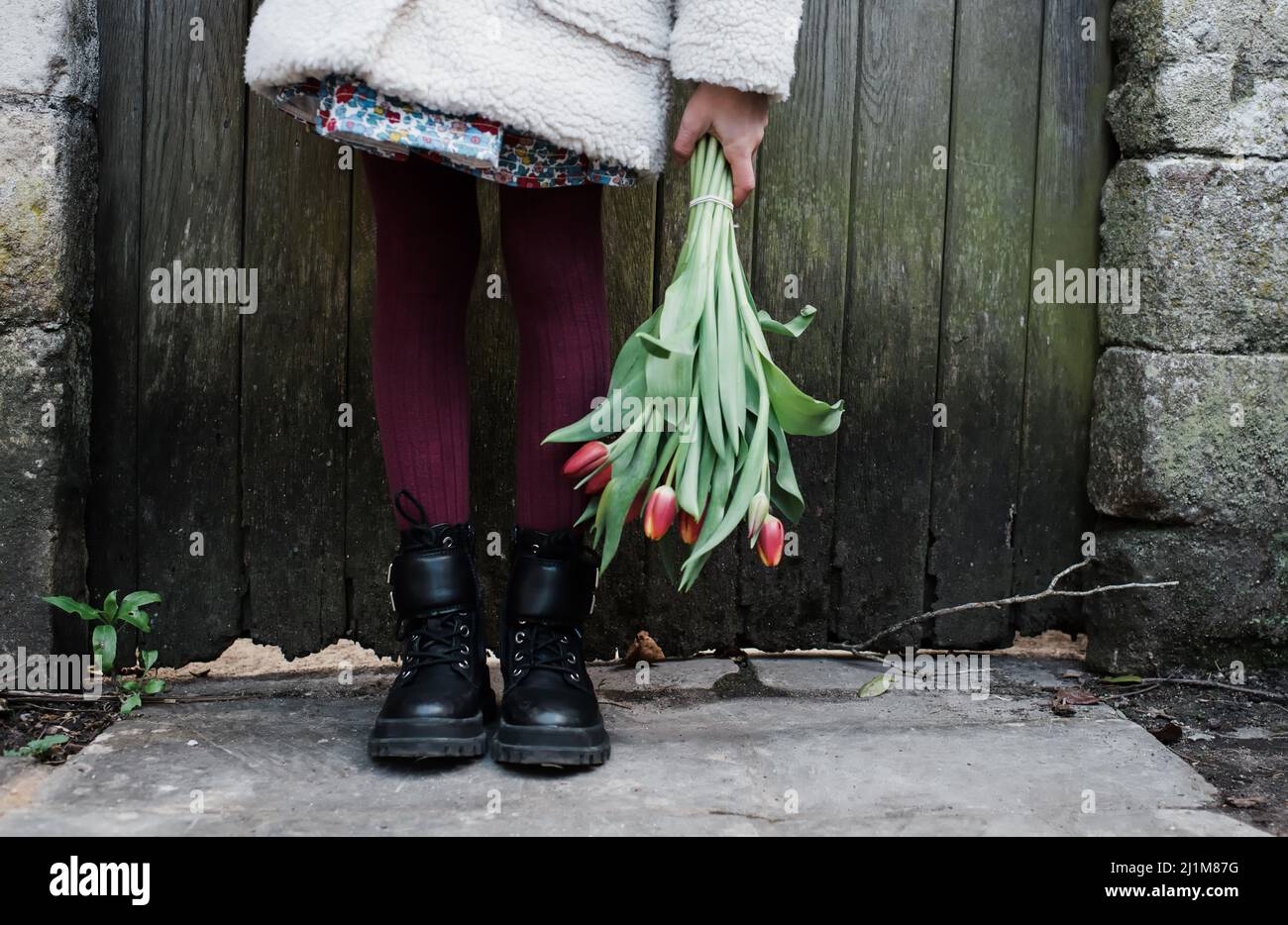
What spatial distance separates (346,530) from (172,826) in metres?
0.71

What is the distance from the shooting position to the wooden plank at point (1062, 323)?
6.61ft

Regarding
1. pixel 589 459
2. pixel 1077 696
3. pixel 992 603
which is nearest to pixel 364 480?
pixel 589 459

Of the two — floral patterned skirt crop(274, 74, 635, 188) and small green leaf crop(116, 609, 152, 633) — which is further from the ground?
floral patterned skirt crop(274, 74, 635, 188)

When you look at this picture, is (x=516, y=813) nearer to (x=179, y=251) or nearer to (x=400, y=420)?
(x=400, y=420)

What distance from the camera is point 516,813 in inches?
54.4

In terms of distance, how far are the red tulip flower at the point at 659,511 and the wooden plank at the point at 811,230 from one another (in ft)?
2.05

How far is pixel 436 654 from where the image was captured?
1.56 metres

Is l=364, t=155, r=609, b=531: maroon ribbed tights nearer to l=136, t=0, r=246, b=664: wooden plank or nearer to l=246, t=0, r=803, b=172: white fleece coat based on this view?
l=246, t=0, r=803, b=172: white fleece coat

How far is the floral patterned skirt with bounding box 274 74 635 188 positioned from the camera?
1.36 meters

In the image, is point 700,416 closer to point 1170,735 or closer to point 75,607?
point 1170,735

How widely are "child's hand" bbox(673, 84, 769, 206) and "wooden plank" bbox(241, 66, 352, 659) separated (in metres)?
0.69

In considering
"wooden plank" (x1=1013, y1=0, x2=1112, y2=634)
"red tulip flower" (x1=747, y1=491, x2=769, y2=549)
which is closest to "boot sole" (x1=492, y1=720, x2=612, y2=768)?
"red tulip flower" (x1=747, y1=491, x2=769, y2=549)

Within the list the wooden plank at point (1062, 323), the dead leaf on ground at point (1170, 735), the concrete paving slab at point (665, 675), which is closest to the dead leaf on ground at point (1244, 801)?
the dead leaf on ground at point (1170, 735)

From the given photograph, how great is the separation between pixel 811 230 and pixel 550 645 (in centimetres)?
84
